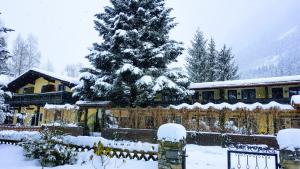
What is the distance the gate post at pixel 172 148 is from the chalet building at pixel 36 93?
26.6 metres

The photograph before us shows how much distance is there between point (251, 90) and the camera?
106ft

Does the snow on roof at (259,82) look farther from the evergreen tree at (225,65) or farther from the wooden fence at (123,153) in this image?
the wooden fence at (123,153)

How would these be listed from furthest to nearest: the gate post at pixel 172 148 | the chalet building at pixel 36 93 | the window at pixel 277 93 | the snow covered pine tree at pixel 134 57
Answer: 1. the chalet building at pixel 36 93
2. the window at pixel 277 93
3. the snow covered pine tree at pixel 134 57
4. the gate post at pixel 172 148

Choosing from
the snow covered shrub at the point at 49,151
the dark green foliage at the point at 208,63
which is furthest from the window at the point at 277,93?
the snow covered shrub at the point at 49,151

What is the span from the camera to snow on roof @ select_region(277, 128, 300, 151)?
28.2ft

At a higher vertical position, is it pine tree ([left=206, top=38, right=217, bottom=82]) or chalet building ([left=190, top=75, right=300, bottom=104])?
Answer: pine tree ([left=206, top=38, right=217, bottom=82])

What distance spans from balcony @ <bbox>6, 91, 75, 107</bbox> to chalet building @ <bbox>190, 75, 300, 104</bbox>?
53.3 ft

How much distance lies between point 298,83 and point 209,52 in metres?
22.1

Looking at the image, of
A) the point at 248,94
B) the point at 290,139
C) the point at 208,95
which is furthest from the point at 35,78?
the point at 290,139

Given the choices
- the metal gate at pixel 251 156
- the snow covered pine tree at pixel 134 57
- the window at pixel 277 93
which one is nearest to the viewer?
the metal gate at pixel 251 156

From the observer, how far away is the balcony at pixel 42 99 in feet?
119

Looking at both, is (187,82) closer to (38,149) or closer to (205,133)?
(205,133)

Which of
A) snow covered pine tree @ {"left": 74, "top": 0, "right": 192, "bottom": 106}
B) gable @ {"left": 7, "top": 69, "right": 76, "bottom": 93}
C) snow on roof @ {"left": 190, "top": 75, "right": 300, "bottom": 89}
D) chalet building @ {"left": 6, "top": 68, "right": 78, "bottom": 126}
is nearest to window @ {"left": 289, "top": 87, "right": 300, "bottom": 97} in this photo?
snow on roof @ {"left": 190, "top": 75, "right": 300, "bottom": 89}

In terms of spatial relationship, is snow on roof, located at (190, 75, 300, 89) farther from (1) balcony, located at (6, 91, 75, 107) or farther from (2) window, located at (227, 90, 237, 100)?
(1) balcony, located at (6, 91, 75, 107)
